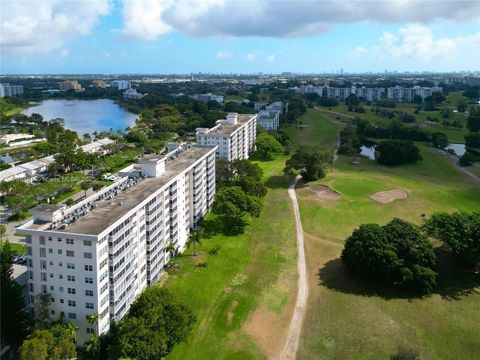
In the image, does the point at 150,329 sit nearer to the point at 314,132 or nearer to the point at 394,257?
the point at 394,257

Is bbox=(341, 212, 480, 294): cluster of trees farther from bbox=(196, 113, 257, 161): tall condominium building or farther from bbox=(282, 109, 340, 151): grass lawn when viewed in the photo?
bbox=(282, 109, 340, 151): grass lawn

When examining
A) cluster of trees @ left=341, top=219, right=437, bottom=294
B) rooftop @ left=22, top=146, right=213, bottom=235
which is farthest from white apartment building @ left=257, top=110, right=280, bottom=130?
cluster of trees @ left=341, top=219, right=437, bottom=294

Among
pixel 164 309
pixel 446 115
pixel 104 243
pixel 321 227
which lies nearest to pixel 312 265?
pixel 321 227

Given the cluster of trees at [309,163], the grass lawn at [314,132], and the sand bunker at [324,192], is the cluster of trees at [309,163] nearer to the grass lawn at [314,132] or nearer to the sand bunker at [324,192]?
the sand bunker at [324,192]

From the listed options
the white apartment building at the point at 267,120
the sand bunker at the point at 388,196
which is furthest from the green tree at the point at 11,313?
the white apartment building at the point at 267,120

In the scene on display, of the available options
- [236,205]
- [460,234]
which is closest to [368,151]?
[236,205]

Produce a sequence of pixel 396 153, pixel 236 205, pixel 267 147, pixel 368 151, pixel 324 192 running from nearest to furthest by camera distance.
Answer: pixel 236 205 → pixel 324 192 → pixel 396 153 → pixel 267 147 → pixel 368 151
